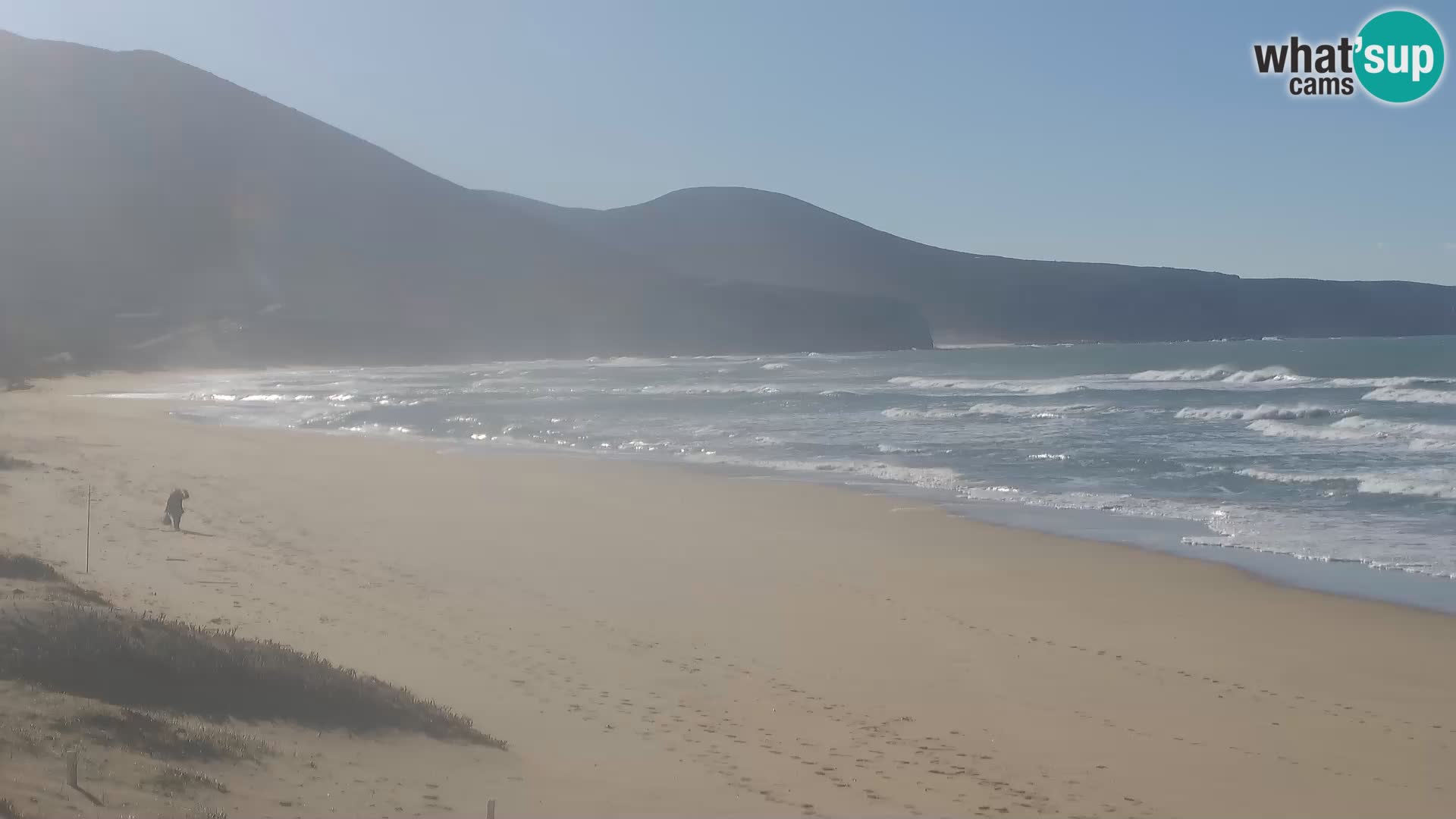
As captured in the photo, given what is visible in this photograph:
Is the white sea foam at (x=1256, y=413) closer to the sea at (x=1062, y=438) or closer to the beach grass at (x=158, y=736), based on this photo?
the sea at (x=1062, y=438)

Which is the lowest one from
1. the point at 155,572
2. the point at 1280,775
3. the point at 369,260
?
the point at 1280,775

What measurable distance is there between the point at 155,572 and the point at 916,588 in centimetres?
624

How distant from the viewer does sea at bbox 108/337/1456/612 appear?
12.8 meters

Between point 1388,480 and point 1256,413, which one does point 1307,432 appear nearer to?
point 1256,413

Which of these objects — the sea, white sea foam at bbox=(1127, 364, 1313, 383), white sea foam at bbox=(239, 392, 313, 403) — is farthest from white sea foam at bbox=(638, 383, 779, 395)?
white sea foam at bbox=(1127, 364, 1313, 383)

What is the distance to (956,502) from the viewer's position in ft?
50.0

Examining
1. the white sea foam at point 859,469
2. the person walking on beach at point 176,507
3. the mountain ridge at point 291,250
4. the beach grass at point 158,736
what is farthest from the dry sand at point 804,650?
the mountain ridge at point 291,250

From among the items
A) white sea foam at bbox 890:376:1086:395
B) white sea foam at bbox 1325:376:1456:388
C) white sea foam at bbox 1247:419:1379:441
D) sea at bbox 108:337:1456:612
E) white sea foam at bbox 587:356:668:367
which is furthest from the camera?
Result: white sea foam at bbox 587:356:668:367

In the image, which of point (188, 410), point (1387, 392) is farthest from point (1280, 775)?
point (1387, 392)

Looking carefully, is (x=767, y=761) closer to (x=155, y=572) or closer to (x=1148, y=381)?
(x=155, y=572)

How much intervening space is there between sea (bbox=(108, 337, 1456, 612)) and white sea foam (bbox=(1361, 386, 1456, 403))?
11 centimetres

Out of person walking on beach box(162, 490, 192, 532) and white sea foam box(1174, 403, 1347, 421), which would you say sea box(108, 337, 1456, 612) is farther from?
person walking on beach box(162, 490, 192, 532)

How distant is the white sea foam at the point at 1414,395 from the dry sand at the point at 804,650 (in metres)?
24.4

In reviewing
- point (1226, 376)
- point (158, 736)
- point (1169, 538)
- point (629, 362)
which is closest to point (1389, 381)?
point (1226, 376)
